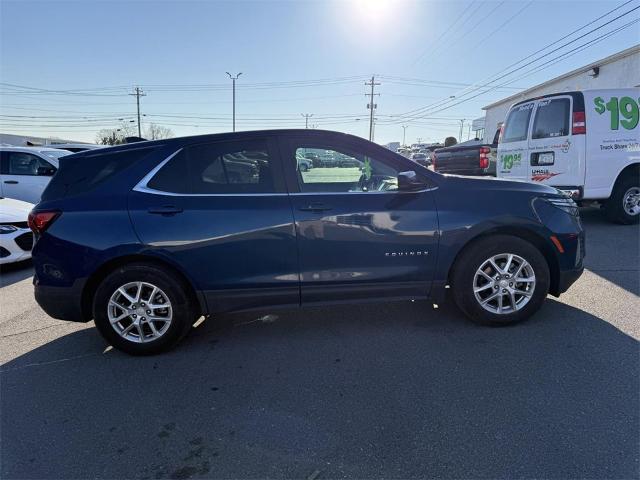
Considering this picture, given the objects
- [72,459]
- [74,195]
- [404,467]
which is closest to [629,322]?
[404,467]

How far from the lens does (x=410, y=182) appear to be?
3.41m

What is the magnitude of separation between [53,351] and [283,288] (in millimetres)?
2097

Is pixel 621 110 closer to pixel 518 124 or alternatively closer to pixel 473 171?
pixel 518 124

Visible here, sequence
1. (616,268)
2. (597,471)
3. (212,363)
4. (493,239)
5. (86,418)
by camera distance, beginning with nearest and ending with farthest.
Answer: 1. (597,471)
2. (86,418)
3. (212,363)
4. (493,239)
5. (616,268)

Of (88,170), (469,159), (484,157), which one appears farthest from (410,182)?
(469,159)

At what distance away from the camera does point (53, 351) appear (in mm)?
3615

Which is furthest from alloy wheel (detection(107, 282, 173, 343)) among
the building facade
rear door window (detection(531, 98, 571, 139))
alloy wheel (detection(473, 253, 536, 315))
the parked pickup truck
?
the building facade

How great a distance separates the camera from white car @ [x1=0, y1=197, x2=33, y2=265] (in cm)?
620

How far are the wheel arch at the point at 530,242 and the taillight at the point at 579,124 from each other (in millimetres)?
4226

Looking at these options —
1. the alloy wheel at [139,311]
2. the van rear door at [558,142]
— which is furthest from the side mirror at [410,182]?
the van rear door at [558,142]

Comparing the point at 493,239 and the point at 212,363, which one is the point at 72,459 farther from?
the point at 493,239

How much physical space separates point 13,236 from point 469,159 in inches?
392

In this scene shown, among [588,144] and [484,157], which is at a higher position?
[484,157]

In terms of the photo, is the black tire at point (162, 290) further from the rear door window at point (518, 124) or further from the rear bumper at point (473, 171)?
the rear bumper at point (473, 171)
